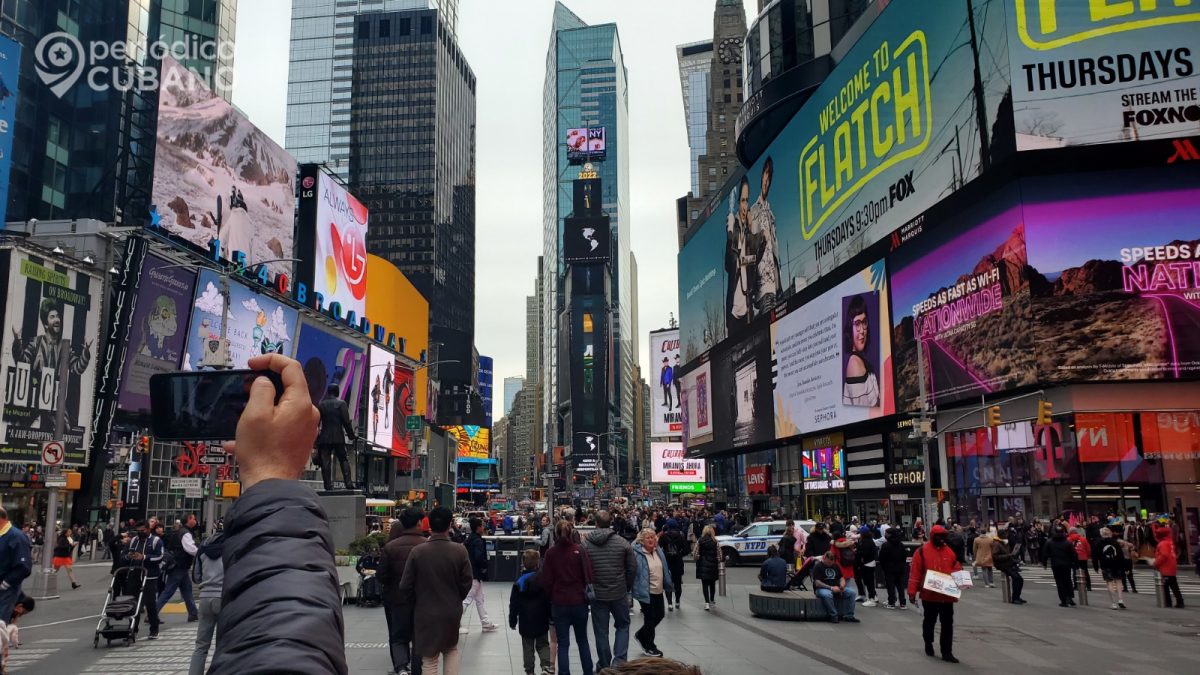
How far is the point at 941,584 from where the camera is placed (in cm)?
1338

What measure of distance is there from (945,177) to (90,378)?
37559 millimetres

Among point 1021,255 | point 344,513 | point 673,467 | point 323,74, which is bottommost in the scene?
point 344,513

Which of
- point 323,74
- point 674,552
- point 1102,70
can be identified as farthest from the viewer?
point 323,74

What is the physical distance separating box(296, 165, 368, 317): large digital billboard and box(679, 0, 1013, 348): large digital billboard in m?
30.2

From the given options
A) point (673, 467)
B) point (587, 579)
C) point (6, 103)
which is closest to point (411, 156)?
point (673, 467)

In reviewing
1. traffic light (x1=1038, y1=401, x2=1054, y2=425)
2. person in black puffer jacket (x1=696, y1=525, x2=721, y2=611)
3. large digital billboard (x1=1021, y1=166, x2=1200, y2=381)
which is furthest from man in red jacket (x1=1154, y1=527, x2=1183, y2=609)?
large digital billboard (x1=1021, y1=166, x2=1200, y2=381)

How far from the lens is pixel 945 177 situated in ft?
115

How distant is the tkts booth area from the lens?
104ft

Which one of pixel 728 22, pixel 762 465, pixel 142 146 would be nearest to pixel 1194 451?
pixel 762 465

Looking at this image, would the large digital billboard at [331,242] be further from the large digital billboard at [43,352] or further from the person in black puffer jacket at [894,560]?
the person in black puffer jacket at [894,560]

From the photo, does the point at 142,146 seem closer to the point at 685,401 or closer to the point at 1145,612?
the point at 685,401

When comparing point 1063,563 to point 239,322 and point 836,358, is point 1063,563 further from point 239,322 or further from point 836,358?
A: point 239,322

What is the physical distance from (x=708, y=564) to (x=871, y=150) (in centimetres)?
2788

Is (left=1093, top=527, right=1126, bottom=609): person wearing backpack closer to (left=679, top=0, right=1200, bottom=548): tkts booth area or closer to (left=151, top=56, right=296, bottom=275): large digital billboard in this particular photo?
(left=679, top=0, right=1200, bottom=548): tkts booth area
